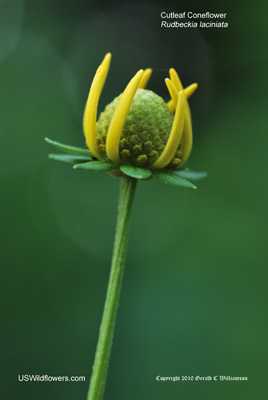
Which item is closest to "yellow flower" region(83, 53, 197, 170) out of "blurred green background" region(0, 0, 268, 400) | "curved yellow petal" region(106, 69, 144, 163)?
"curved yellow petal" region(106, 69, 144, 163)

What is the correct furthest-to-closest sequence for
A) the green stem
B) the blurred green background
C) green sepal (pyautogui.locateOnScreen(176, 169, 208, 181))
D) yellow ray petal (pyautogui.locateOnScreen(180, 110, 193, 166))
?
1. the blurred green background
2. green sepal (pyautogui.locateOnScreen(176, 169, 208, 181))
3. yellow ray petal (pyautogui.locateOnScreen(180, 110, 193, 166))
4. the green stem

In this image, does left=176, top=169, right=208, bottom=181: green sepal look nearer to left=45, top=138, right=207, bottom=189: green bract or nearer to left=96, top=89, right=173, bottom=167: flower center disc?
left=45, top=138, right=207, bottom=189: green bract

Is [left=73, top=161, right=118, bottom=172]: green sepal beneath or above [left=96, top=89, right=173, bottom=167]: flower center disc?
beneath

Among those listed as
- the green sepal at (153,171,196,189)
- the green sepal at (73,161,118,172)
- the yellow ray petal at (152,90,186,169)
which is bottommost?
the green sepal at (153,171,196,189)

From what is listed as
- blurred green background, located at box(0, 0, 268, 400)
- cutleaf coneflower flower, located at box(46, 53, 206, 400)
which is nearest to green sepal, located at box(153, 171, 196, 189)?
cutleaf coneflower flower, located at box(46, 53, 206, 400)

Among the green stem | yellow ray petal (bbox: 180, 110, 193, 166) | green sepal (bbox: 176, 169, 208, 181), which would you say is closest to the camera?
the green stem

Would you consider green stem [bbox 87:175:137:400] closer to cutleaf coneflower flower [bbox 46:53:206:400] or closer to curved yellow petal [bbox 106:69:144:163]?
cutleaf coneflower flower [bbox 46:53:206:400]

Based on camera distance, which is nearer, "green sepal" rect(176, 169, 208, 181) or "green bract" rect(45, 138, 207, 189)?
"green bract" rect(45, 138, 207, 189)
